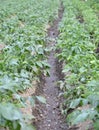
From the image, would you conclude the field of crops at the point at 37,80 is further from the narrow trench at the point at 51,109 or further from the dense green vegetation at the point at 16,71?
the narrow trench at the point at 51,109

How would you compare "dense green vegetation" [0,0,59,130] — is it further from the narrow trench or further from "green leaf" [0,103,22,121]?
the narrow trench

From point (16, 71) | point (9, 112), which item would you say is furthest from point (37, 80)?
point (9, 112)

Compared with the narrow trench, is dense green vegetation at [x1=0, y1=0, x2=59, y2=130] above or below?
above

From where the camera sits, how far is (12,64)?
18.2 feet

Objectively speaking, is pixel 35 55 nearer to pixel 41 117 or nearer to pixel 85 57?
pixel 85 57

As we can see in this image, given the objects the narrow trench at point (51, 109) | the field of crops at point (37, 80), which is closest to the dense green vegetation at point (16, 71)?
the field of crops at point (37, 80)

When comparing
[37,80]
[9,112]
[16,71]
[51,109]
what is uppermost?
[16,71]

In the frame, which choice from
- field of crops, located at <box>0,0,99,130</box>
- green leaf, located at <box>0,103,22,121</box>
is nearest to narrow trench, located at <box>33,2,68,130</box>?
field of crops, located at <box>0,0,99,130</box>

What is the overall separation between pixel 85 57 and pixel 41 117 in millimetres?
1723

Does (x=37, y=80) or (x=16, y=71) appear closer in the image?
(x=16, y=71)

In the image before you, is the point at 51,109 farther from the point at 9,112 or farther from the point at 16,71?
the point at 9,112

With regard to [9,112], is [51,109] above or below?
below

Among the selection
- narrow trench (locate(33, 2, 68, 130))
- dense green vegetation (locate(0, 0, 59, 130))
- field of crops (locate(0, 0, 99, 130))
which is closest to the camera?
dense green vegetation (locate(0, 0, 59, 130))

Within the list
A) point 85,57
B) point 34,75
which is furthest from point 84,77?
point 34,75
